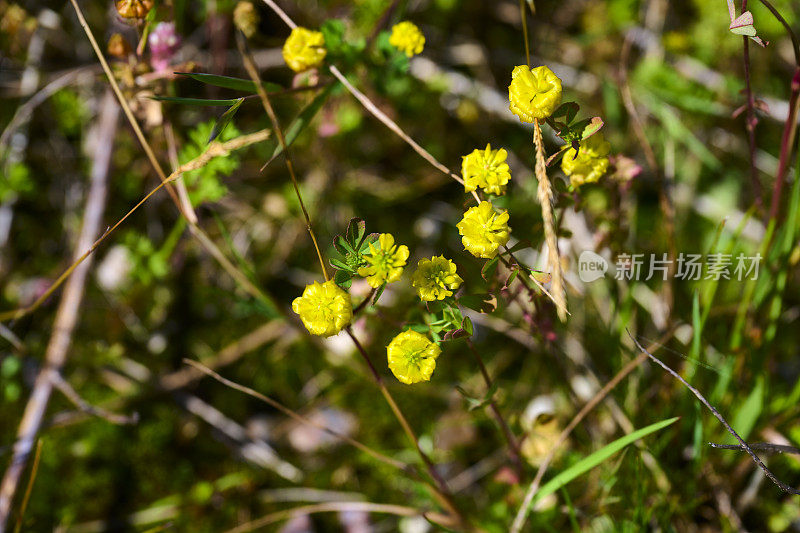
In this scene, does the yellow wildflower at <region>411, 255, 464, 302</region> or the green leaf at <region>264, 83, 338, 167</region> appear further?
the green leaf at <region>264, 83, 338, 167</region>

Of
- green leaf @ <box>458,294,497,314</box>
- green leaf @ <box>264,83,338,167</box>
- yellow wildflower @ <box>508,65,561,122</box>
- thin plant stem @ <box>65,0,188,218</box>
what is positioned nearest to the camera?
yellow wildflower @ <box>508,65,561,122</box>

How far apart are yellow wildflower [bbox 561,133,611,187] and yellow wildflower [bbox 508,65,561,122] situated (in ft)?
0.53

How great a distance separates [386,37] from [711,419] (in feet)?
4.54

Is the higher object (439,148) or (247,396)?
(439,148)

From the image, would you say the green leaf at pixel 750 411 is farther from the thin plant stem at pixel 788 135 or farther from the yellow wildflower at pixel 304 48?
the yellow wildflower at pixel 304 48

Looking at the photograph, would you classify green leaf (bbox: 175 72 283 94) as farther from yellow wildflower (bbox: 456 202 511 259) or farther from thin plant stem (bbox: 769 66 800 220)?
thin plant stem (bbox: 769 66 800 220)

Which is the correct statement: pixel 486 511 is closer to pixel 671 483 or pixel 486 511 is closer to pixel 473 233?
pixel 671 483

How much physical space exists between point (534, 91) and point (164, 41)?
3.42 feet

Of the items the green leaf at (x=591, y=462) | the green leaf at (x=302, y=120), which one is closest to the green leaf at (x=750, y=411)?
the green leaf at (x=591, y=462)

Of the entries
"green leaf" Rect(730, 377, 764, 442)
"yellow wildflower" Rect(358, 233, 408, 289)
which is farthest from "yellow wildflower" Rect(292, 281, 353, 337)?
"green leaf" Rect(730, 377, 764, 442)

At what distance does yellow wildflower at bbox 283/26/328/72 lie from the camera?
139 centimetres

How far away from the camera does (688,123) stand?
225cm

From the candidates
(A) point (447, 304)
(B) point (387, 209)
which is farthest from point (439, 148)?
(A) point (447, 304)

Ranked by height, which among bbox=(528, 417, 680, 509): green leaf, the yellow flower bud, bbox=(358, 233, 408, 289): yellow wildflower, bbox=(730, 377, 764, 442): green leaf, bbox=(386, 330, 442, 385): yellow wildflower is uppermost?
the yellow flower bud
